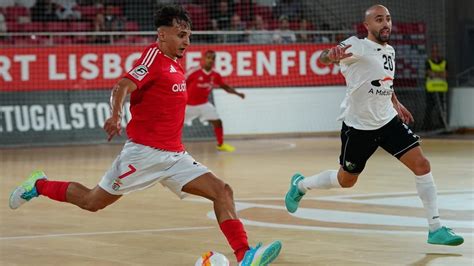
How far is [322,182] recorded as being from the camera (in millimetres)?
11195

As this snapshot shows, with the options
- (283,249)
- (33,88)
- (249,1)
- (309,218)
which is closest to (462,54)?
(249,1)

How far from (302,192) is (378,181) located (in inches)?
184

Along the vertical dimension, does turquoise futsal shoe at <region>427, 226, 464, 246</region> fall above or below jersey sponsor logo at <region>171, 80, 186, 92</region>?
below

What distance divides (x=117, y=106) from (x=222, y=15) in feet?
67.9

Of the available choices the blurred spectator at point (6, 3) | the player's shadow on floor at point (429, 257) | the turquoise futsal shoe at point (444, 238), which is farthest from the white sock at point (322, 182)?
the blurred spectator at point (6, 3)

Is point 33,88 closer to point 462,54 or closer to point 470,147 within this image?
point 470,147

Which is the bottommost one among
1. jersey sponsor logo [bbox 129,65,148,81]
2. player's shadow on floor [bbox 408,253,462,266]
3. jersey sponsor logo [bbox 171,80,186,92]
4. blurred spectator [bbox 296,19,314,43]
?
player's shadow on floor [bbox 408,253,462,266]

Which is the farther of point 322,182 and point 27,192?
point 322,182

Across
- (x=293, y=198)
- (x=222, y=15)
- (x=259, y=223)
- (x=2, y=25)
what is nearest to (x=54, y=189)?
(x=259, y=223)

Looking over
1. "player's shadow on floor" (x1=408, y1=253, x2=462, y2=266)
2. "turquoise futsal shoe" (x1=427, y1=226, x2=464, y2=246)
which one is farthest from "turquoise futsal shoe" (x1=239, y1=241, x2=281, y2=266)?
"turquoise futsal shoe" (x1=427, y1=226, x2=464, y2=246)

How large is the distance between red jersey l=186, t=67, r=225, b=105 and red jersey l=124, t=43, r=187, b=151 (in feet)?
47.2

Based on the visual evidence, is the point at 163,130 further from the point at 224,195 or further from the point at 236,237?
the point at 236,237

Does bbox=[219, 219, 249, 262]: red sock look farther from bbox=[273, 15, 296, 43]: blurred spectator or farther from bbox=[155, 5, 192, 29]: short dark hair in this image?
bbox=[273, 15, 296, 43]: blurred spectator

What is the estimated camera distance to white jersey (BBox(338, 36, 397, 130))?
33.3 ft
